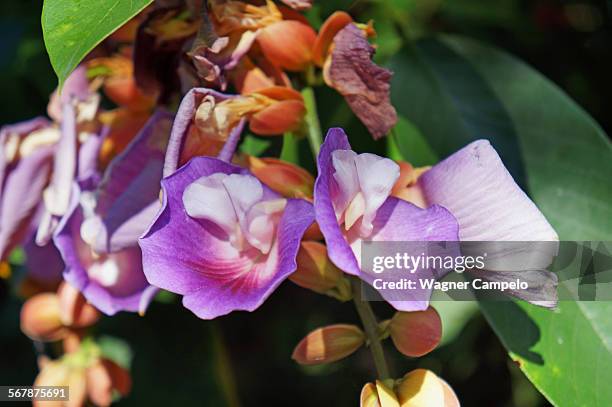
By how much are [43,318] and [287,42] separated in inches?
15.2

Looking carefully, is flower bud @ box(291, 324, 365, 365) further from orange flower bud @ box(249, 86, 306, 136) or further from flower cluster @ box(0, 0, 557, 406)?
orange flower bud @ box(249, 86, 306, 136)

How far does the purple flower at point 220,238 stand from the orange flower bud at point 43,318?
0.32 m

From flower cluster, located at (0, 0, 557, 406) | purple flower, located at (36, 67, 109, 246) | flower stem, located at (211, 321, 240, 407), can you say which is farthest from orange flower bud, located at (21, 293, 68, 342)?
flower stem, located at (211, 321, 240, 407)

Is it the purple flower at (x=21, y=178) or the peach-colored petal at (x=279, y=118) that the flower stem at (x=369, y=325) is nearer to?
the peach-colored petal at (x=279, y=118)

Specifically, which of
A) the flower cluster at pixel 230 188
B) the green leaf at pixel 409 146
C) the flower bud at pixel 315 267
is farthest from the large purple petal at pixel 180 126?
the green leaf at pixel 409 146

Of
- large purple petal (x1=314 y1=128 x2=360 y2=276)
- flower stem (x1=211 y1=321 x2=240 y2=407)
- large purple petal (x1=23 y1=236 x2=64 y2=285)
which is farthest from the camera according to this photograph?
flower stem (x1=211 y1=321 x2=240 y2=407)

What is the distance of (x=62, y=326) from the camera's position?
863mm

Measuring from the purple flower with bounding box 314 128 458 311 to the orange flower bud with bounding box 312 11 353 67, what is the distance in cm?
14

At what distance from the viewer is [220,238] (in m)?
0.61

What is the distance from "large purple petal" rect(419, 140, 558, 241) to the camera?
0.57m

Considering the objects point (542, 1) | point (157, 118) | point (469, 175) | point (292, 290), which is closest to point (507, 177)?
point (469, 175)

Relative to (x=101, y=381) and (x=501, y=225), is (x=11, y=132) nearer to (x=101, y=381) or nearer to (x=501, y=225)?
(x=101, y=381)

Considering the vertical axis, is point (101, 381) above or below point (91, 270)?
below

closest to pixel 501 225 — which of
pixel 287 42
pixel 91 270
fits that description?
pixel 287 42
